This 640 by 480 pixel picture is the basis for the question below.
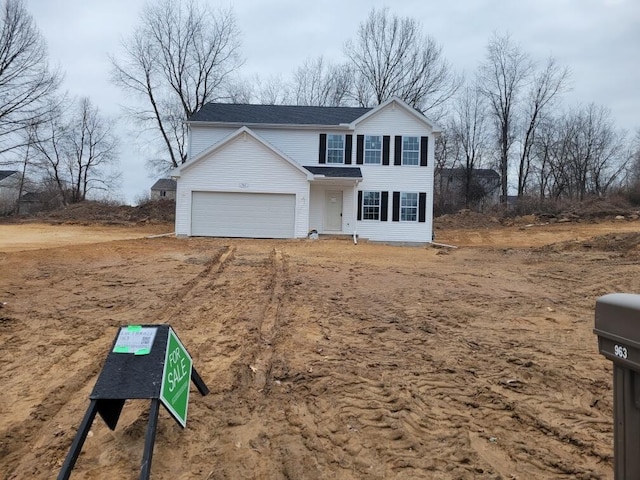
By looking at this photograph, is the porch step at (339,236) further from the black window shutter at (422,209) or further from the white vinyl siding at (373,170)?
the black window shutter at (422,209)

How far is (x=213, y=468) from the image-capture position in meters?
2.75

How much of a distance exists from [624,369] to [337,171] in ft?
61.8

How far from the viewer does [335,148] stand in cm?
2095

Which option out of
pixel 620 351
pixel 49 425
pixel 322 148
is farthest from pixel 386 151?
pixel 620 351

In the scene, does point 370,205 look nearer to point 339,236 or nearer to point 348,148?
point 339,236

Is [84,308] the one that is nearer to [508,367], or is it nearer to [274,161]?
[508,367]

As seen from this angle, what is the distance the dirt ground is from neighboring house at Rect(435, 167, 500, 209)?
3209cm

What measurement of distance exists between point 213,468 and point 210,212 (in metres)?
16.6

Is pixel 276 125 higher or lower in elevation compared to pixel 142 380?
higher

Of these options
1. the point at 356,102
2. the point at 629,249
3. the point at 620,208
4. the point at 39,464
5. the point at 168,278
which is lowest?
the point at 39,464

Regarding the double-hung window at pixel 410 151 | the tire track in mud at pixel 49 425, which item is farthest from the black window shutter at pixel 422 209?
the tire track in mud at pixel 49 425

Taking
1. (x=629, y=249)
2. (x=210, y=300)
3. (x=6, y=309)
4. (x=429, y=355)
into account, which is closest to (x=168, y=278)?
(x=210, y=300)

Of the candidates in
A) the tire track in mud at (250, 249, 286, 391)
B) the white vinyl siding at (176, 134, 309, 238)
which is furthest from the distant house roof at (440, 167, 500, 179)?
the tire track in mud at (250, 249, 286, 391)

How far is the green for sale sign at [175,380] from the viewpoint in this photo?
282 centimetres
